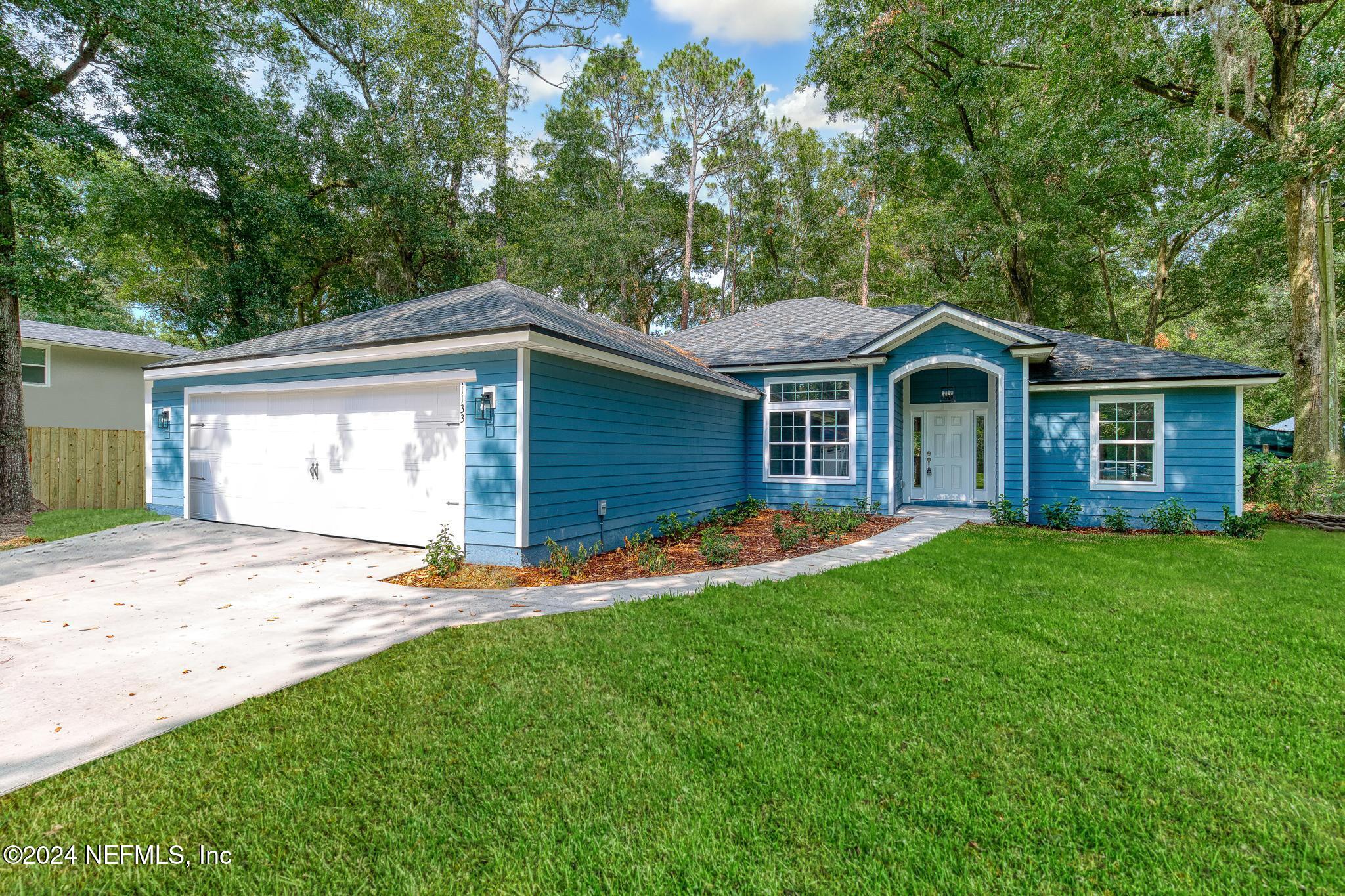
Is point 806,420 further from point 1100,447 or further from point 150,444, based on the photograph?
point 150,444

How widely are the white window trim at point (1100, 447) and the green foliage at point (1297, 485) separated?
10.5ft

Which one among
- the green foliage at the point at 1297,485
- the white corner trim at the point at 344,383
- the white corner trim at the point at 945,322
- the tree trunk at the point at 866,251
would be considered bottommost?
the green foliage at the point at 1297,485

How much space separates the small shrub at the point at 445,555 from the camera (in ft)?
19.0

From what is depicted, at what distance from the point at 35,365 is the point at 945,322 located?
2012 centimetres

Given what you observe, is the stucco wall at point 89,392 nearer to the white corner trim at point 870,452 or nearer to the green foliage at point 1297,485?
the white corner trim at point 870,452

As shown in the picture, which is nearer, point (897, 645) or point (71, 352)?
point (897, 645)

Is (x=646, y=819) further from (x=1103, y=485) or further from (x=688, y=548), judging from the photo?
(x=1103, y=485)

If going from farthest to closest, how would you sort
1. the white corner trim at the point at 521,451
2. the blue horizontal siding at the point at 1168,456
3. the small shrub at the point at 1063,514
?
1. the small shrub at the point at 1063,514
2. the blue horizontal siding at the point at 1168,456
3. the white corner trim at the point at 521,451

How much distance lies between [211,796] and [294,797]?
33cm

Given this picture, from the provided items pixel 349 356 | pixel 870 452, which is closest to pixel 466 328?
pixel 349 356

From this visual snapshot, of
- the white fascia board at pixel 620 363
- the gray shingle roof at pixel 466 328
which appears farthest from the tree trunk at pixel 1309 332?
the gray shingle roof at pixel 466 328

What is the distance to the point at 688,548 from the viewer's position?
766 cm

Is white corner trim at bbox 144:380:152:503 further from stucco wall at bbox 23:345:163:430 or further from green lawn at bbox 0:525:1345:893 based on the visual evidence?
green lawn at bbox 0:525:1345:893

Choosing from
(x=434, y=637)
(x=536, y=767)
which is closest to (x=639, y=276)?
(x=434, y=637)
